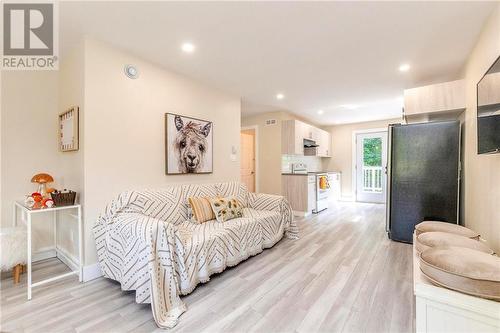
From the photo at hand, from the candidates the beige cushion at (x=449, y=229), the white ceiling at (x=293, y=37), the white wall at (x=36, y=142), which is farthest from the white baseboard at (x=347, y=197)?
the white wall at (x=36, y=142)

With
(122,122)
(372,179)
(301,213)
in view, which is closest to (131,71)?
(122,122)

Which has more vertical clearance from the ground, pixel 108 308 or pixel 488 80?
pixel 488 80

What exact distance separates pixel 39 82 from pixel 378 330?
4233mm

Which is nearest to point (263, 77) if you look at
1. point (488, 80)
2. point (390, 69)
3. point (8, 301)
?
point (390, 69)

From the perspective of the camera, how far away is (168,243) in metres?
1.83

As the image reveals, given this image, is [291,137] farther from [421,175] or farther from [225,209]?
[225,209]

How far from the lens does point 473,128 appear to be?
7.86 ft

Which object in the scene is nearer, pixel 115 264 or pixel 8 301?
pixel 8 301

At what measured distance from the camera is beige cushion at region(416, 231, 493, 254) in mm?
1610

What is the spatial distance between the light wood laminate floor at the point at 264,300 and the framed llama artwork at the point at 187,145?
4.74 feet

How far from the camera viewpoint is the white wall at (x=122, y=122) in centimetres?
231

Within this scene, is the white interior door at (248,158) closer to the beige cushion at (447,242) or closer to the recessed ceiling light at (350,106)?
the recessed ceiling light at (350,106)

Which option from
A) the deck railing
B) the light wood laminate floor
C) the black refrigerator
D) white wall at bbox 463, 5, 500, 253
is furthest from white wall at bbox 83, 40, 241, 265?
the deck railing

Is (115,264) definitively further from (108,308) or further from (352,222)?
(352,222)
